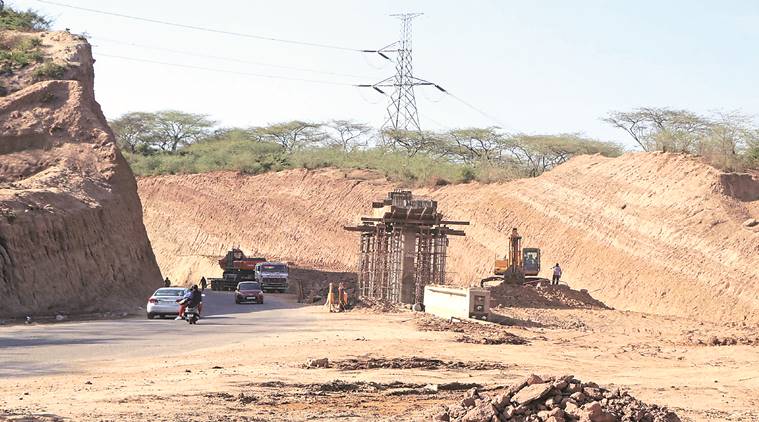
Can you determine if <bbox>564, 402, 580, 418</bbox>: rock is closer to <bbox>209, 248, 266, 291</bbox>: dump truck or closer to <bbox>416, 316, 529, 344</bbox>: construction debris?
<bbox>416, 316, 529, 344</bbox>: construction debris

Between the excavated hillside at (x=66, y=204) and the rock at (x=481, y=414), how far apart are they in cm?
2406

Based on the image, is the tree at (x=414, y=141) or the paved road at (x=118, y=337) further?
the tree at (x=414, y=141)

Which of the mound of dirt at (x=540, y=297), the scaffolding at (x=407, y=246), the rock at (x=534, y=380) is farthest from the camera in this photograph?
the mound of dirt at (x=540, y=297)

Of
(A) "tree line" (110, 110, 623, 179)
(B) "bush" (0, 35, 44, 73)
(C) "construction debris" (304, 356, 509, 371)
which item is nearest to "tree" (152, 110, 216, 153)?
(A) "tree line" (110, 110, 623, 179)

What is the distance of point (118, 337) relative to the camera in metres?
28.0

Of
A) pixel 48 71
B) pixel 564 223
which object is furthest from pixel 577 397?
pixel 564 223

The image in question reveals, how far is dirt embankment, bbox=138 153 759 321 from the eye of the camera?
5738 cm

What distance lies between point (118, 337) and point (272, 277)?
34.7 m

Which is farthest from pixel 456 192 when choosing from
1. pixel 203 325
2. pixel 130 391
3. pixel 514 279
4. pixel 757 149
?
pixel 130 391

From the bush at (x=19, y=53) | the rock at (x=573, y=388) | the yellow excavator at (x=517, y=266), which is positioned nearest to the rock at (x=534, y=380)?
the rock at (x=573, y=388)

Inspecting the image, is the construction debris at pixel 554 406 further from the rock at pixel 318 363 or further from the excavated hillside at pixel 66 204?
the excavated hillside at pixel 66 204

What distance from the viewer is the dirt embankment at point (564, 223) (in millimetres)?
57375

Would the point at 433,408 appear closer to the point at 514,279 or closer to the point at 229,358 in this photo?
the point at 229,358

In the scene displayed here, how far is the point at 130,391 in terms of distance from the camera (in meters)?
16.4
